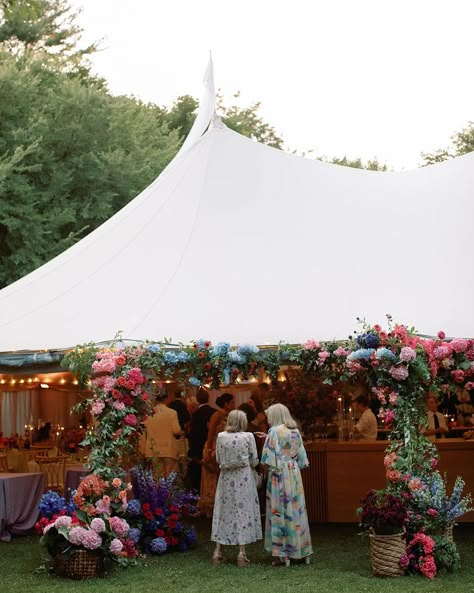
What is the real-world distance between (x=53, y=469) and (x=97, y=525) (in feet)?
13.5

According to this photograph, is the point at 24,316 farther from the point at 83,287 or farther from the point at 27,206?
the point at 27,206

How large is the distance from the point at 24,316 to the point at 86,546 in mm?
2936

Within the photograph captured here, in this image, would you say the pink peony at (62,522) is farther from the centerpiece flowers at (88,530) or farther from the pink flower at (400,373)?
the pink flower at (400,373)

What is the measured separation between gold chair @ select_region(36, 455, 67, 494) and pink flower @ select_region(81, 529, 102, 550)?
382 cm

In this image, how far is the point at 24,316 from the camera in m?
10.5

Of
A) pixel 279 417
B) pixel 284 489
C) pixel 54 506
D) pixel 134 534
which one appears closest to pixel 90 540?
pixel 54 506

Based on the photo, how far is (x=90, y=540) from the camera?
8.48 metres

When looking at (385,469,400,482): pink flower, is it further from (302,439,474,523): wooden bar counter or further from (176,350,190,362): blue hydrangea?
(302,439,474,523): wooden bar counter

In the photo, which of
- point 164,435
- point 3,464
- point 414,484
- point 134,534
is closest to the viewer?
point 414,484

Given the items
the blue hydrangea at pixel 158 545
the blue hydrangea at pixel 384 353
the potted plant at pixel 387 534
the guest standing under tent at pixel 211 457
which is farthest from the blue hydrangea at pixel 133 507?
the blue hydrangea at pixel 384 353

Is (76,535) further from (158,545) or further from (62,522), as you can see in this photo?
(158,545)

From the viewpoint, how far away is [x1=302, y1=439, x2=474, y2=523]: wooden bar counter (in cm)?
1158

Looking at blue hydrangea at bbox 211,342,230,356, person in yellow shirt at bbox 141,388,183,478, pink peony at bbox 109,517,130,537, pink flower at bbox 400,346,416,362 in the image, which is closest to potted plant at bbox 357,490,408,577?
pink flower at bbox 400,346,416,362

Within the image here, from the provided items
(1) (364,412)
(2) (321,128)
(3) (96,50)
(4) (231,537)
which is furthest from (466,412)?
(2) (321,128)
